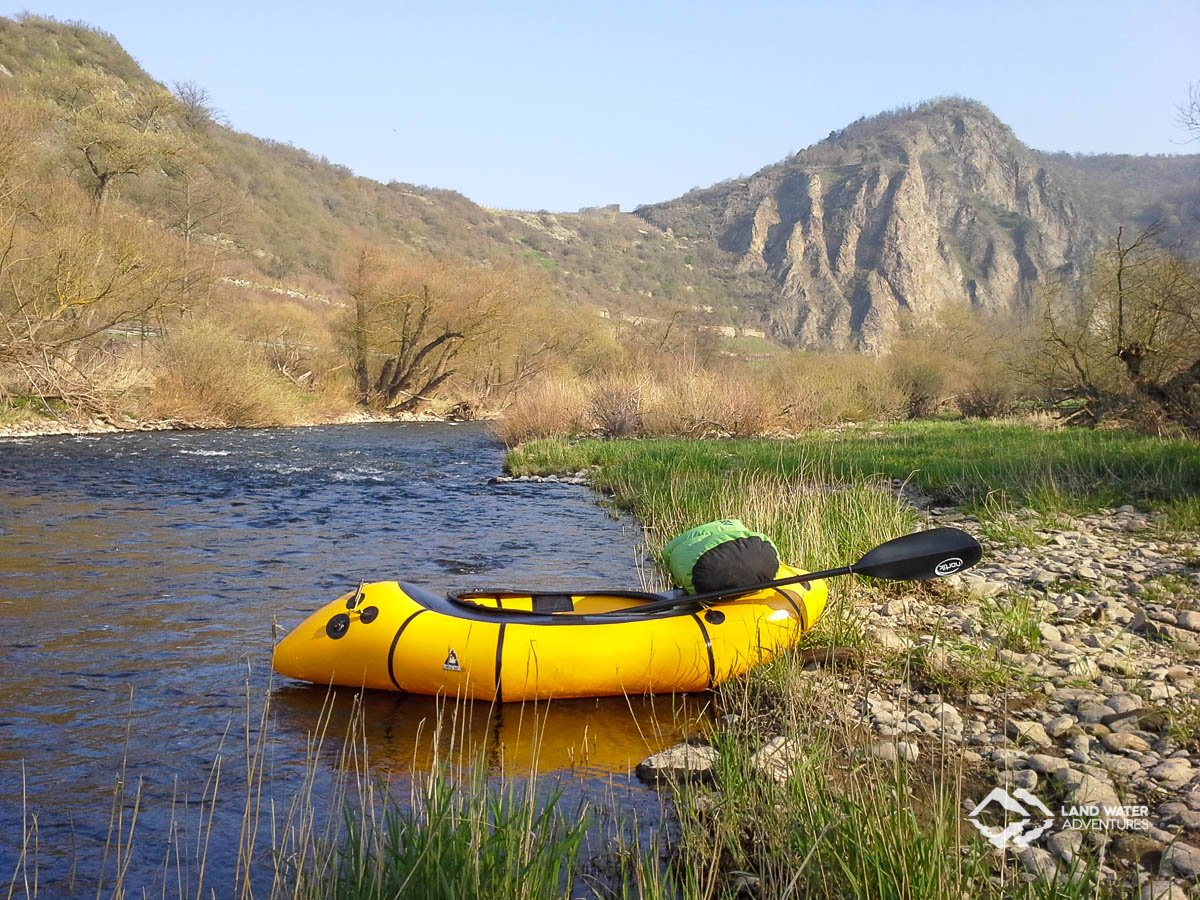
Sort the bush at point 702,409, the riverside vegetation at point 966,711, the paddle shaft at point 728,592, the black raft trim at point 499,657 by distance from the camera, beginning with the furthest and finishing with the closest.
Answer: the bush at point 702,409 → the paddle shaft at point 728,592 → the black raft trim at point 499,657 → the riverside vegetation at point 966,711

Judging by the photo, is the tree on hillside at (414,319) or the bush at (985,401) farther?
the tree on hillside at (414,319)

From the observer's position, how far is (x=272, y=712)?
15.0 ft

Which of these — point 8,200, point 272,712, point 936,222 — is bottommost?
point 272,712

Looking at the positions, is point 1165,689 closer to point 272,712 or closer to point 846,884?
point 846,884

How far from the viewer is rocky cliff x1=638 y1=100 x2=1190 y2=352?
9775cm

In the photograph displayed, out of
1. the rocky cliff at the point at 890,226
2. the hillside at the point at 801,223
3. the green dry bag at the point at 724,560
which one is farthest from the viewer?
the rocky cliff at the point at 890,226

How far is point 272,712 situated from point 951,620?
3.75 meters

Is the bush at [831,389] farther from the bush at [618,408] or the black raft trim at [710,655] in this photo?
the black raft trim at [710,655]

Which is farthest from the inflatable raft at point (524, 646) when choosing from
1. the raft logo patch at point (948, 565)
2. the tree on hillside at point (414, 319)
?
the tree on hillside at point (414, 319)

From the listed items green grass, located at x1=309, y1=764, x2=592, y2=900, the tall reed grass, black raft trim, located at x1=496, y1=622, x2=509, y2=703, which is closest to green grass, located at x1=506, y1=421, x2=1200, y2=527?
black raft trim, located at x1=496, y1=622, x2=509, y2=703

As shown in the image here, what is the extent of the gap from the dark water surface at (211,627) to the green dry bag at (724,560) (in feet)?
2.29

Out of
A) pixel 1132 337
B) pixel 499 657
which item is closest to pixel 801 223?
pixel 1132 337

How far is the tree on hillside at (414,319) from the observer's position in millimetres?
33344

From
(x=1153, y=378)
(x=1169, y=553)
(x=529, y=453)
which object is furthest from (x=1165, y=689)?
(x=1153, y=378)
